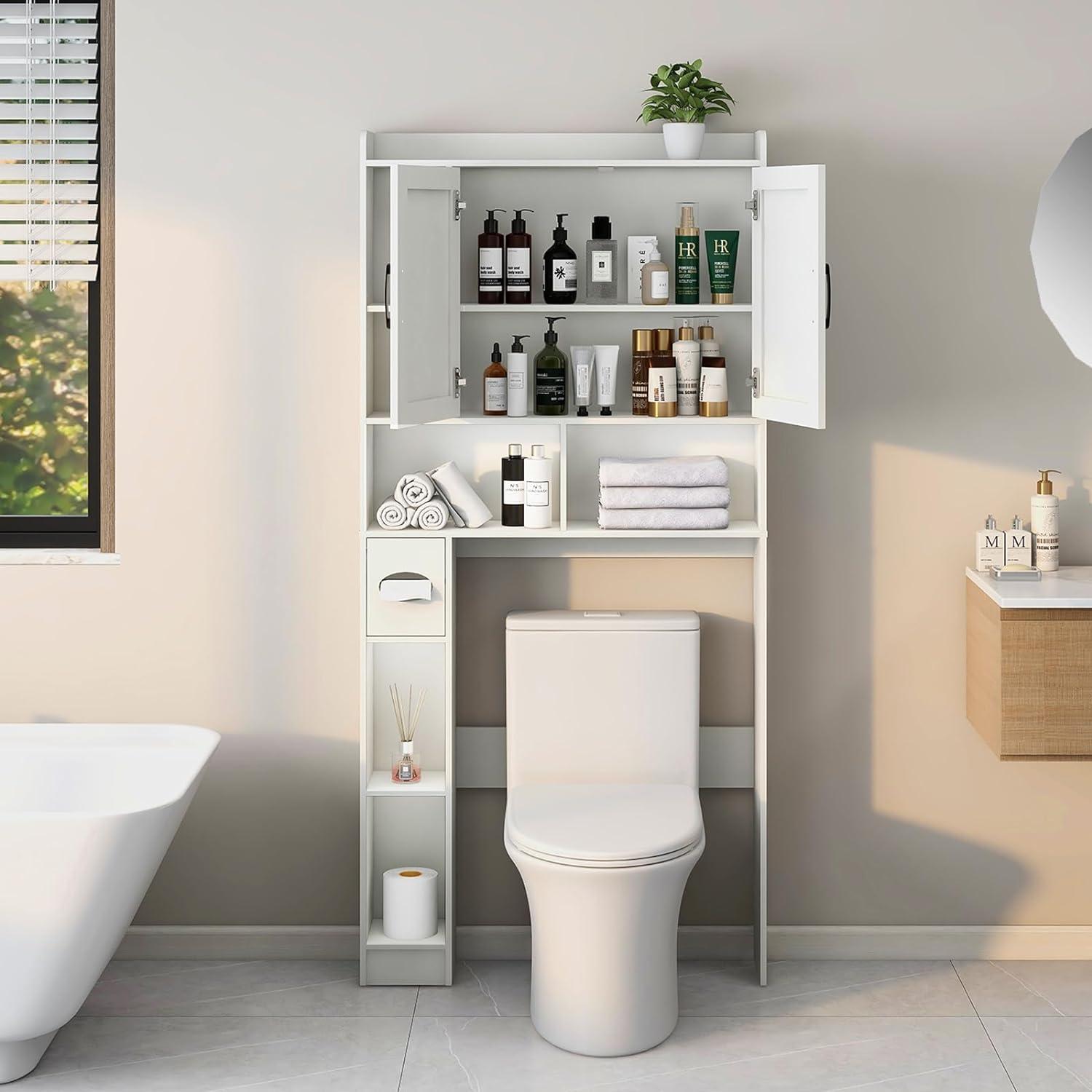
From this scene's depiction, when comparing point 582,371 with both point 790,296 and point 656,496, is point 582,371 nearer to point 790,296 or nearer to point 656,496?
point 656,496

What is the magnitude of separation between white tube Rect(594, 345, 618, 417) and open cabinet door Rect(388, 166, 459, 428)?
311 mm

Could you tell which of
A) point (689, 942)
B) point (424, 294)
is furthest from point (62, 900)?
point (689, 942)

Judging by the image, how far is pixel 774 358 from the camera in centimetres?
262

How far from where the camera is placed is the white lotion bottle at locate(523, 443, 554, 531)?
8.91 ft

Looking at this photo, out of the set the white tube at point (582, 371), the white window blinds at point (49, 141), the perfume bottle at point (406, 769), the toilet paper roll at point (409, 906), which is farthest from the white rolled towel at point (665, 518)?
the white window blinds at point (49, 141)

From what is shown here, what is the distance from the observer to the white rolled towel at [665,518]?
8.84 ft

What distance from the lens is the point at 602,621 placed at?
2.77 m

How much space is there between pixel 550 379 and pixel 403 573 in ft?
1.76

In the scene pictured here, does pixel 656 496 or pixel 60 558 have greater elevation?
pixel 656 496

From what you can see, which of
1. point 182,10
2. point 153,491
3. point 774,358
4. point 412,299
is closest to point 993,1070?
point 774,358

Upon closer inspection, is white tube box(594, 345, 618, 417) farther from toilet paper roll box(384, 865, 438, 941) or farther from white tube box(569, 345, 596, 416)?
toilet paper roll box(384, 865, 438, 941)

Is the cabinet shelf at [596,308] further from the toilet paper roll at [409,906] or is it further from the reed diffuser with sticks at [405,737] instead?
the toilet paper roll at [409,906]

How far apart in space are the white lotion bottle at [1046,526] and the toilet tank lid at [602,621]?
77 centimetres

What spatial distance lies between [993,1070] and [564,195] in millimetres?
2015
